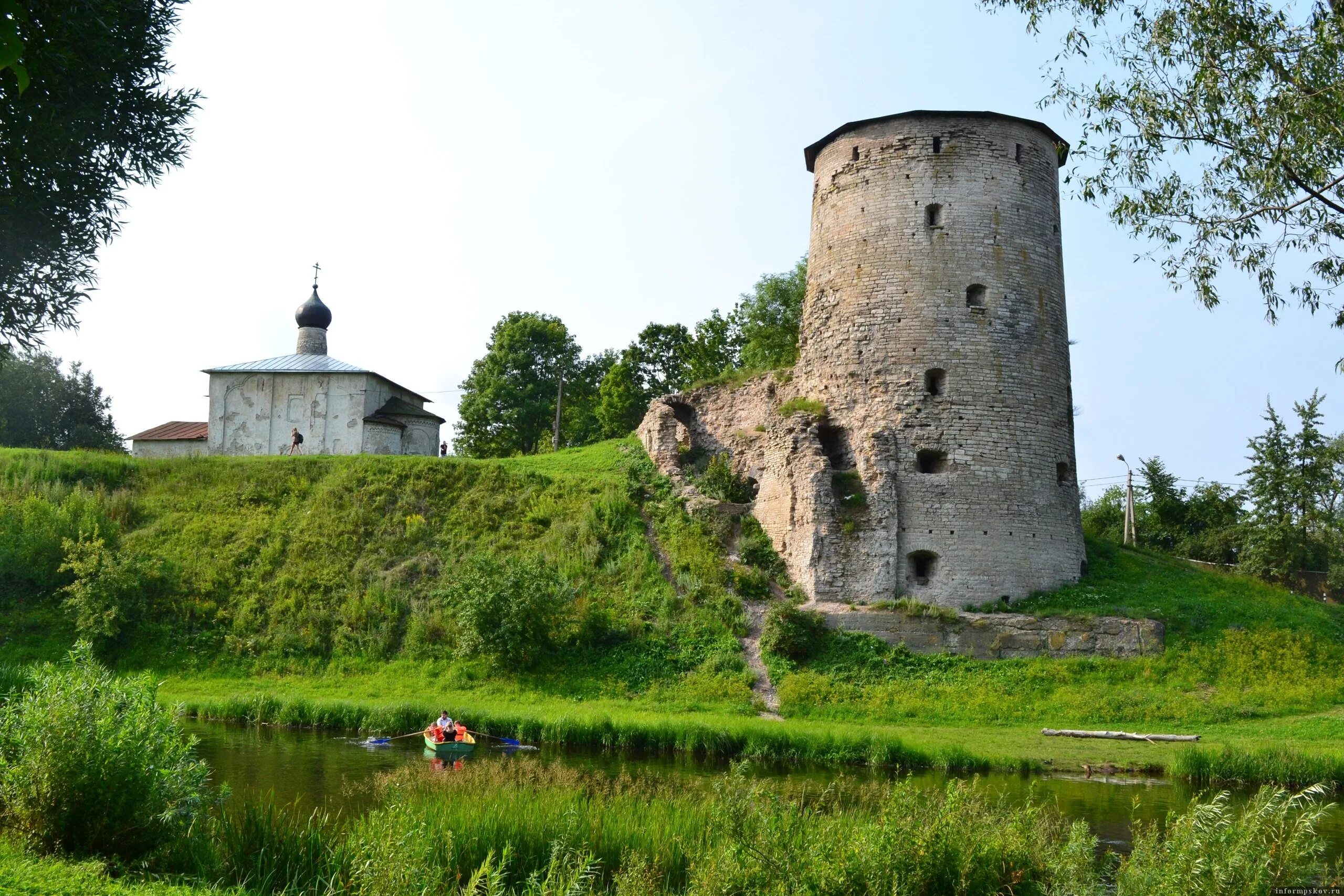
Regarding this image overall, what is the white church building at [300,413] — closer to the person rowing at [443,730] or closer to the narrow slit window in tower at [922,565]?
the narrow slit window in tower at [922,565]

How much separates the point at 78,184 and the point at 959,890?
11.9 metres

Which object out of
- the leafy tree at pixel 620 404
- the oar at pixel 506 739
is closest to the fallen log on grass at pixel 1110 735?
the oar at pixel 506 739

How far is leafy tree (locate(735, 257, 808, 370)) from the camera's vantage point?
4047cm

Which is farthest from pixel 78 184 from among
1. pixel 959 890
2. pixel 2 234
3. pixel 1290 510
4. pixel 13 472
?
pixel 1290 510

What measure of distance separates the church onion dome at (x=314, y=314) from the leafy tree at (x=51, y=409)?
567 inches

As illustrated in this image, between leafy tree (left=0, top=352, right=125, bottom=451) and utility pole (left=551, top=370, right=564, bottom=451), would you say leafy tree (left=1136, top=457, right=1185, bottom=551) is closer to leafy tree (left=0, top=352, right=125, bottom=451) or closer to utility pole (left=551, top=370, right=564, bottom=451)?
utility pole (left=551, top=370, right=564, bottom=451)

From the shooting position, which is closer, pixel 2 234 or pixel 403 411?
pixel 2 234

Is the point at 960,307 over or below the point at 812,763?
over

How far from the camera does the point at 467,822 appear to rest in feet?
29.9

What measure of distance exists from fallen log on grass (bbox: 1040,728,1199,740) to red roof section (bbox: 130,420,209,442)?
→ 30536mm

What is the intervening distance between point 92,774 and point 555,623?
591 inches

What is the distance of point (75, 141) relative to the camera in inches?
466

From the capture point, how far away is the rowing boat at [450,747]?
1562 cm

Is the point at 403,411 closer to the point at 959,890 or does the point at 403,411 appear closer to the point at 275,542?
the point at 275,542
